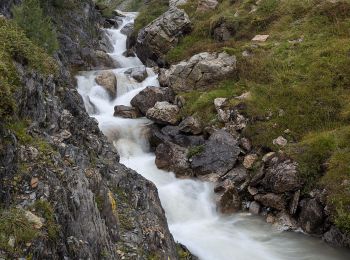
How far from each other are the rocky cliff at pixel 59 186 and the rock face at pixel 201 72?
1068 cm

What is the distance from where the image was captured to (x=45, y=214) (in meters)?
8.00

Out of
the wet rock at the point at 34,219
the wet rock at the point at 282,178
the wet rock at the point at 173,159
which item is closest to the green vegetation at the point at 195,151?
the wet rock at the point at 173,159

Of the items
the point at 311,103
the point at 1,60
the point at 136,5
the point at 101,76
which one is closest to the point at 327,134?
the point at 311,103

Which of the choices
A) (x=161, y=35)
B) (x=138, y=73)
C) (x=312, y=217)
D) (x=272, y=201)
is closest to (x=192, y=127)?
A: (x=272, y=201)

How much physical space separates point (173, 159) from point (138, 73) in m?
11.7

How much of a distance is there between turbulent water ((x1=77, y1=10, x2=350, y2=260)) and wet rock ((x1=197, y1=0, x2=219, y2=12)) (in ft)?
54.6

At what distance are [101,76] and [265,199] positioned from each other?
16.4 m

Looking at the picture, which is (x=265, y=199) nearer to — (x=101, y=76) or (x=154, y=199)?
(x=154, y=199)

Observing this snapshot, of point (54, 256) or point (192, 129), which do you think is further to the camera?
point (192, 129)

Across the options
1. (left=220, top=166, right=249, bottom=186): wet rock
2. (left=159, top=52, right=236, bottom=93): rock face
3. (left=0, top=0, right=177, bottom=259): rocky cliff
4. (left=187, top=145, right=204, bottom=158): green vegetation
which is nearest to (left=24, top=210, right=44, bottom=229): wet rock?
(left=0, top=0, right=177, bottom=259): rocky cliff

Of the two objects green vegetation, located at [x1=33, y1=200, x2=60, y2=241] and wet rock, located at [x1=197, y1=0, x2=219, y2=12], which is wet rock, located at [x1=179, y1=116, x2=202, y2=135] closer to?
green vegetation, located at [x1=33, y1=200, x2=60, y2=241]

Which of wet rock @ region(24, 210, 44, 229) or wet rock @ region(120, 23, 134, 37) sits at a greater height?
wet rock @ region(24, 210, 44, 229)

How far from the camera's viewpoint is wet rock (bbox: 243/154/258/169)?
61.0ft

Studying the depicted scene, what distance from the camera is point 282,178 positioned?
16625 mm
